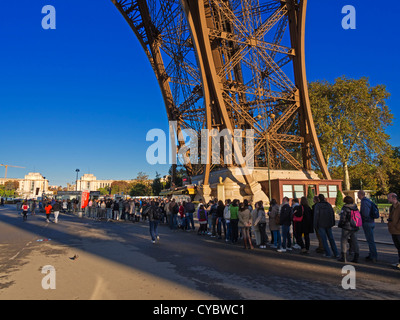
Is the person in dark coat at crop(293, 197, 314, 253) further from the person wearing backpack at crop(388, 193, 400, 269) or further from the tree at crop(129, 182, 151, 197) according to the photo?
the tree at crop(129, 182, 151, 197)

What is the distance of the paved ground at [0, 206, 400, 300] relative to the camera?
4.39 metres

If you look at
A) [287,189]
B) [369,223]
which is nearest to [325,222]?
[369,223]

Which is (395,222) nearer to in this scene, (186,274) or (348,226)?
(348,226)

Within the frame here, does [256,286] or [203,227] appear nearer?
[256,286]

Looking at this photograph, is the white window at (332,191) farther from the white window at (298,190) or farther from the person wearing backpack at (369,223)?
the person wearing backpack at (369,223)

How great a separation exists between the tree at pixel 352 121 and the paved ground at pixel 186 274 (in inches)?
1173

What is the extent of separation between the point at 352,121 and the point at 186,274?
37.2 m

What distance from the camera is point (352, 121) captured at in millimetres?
36281

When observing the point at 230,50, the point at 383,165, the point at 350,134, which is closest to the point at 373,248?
the point at 230,50

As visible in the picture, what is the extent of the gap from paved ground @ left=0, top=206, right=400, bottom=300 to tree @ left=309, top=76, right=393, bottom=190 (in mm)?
29789

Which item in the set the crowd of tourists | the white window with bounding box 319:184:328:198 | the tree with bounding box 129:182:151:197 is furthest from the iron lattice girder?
the tree with bounding box 129:182:151:197

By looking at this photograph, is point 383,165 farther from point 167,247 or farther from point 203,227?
A: point 167,247

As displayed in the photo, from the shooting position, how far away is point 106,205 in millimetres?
22734
